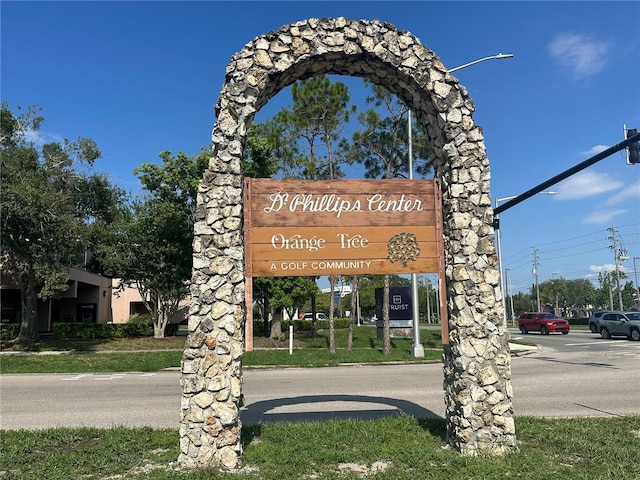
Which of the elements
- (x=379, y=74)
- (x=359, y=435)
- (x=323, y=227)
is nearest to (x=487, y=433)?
(x=359, y=435)

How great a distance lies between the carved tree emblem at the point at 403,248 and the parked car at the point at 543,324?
3298 centimetres

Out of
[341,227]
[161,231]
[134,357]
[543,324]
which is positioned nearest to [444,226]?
[341,227]

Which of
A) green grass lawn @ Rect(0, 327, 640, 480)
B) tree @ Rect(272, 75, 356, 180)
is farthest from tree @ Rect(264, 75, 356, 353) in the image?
green grass lawn @ Rect(0, 327, 640, 480)

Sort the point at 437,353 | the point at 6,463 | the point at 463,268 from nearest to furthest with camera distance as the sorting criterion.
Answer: the point at 6,463
the point at 463,268
the point at 437,353

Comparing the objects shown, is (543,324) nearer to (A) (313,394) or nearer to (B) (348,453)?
(A) (313,394)

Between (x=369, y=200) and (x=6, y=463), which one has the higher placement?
(x=369, y=200)

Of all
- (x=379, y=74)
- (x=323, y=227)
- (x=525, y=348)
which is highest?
(x=379, y=74)

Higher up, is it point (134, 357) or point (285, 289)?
point (285, 289)

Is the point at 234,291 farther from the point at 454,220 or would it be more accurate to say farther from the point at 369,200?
the point at 454,220

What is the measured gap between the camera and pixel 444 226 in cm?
645

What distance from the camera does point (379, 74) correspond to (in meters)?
6.61

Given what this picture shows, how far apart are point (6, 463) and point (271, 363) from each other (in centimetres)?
1152

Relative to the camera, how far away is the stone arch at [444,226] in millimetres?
5387

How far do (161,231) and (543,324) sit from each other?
28188mm
